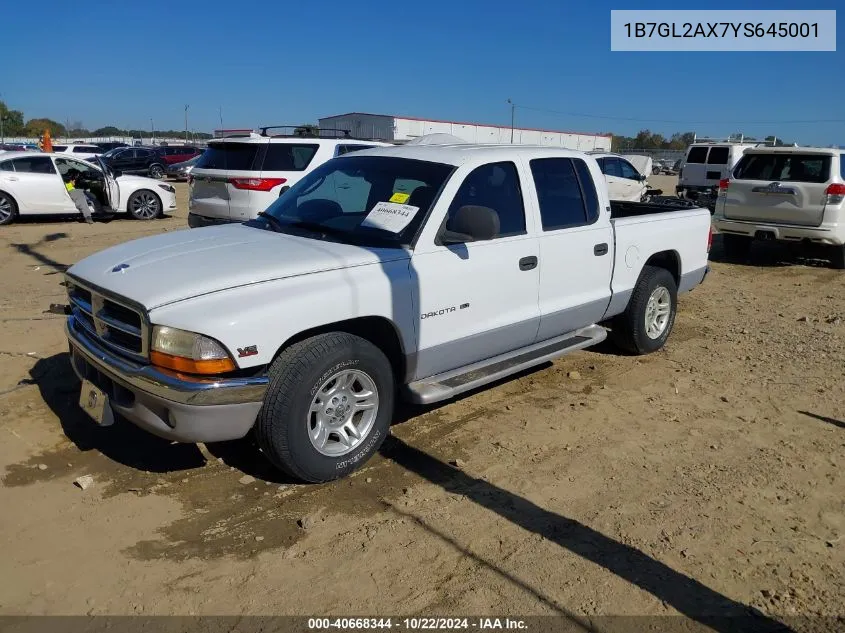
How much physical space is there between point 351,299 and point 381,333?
0.43 m

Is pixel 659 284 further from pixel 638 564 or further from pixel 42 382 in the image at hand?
pixel 42 382

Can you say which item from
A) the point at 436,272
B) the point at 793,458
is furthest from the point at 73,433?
the point at 793,458

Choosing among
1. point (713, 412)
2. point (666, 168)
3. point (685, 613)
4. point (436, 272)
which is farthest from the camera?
point (666, 168)

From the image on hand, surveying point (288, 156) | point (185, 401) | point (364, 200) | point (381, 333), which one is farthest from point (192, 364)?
point (288, 156)

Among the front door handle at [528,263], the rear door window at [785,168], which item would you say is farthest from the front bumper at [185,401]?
the rear door window at [785,168]

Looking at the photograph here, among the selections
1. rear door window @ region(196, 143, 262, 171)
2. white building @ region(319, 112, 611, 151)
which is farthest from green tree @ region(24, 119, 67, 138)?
rear door window @ region(196, 143, 262, 171)

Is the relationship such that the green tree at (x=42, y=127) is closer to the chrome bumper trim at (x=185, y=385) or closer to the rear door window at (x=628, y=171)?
the rear door window at (x=628, y=171)

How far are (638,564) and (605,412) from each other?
1.95 m

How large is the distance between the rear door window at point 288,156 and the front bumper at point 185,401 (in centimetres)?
652

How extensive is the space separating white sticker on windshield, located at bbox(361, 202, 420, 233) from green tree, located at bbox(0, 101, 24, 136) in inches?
Result: 3387

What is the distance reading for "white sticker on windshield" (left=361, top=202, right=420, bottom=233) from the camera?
4262 mm

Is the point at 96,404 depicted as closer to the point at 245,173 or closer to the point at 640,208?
the point at 640,208

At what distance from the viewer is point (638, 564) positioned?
3260 millimetres

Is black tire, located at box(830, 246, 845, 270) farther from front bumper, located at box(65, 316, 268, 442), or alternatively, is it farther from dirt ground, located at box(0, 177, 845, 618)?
front bumper, located at box(65, 316, 268, 442)
